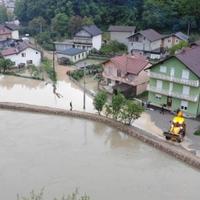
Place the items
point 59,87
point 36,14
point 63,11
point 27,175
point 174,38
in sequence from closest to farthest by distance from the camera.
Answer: point 27,175 → point 59,87 → point 174,38 → point 63,11 → point 36,14

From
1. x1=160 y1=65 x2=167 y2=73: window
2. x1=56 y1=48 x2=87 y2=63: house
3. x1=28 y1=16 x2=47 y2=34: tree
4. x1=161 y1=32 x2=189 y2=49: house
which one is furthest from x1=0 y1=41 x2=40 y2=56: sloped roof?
x1=160 y1=65 x2=167 y2=73: window

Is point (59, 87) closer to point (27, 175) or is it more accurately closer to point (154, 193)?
point (27, 175)

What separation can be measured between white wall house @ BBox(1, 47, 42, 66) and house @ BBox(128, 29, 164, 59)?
1135 centimetres

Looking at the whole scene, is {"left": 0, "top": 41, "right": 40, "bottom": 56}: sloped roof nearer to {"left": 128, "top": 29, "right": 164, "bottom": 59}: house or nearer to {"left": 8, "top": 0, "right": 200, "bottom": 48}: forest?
{"left": 8, "top": 0, "right": 200, "bottom": 48}: forest

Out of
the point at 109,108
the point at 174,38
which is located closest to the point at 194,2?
the point at 174,38

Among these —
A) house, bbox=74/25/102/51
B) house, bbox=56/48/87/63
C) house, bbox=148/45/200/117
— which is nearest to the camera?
house, bbox=148/45/200/117

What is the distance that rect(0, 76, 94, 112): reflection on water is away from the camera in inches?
998

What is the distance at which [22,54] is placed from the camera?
35.8 meters

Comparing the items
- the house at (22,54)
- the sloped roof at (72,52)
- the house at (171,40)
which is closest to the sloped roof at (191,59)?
the sloped roof at (72,52)

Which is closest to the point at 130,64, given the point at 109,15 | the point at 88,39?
the point at 88,39

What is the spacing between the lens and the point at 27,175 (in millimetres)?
15562

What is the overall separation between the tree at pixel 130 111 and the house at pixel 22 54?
61.6 feet

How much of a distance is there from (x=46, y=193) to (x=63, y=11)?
4093cm

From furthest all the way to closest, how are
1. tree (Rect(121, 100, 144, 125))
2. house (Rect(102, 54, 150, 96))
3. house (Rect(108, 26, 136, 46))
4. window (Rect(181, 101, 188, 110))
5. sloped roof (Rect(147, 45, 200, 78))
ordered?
house (Rect(108, 26, 136, 46)), house (Rect(102, 54, 150, 96)), window (Rect(181, 101, 188, 110)), sloped roof (Rect(147, 45, 200, 78)), tree (Rect(121, 100, 144, 125))
